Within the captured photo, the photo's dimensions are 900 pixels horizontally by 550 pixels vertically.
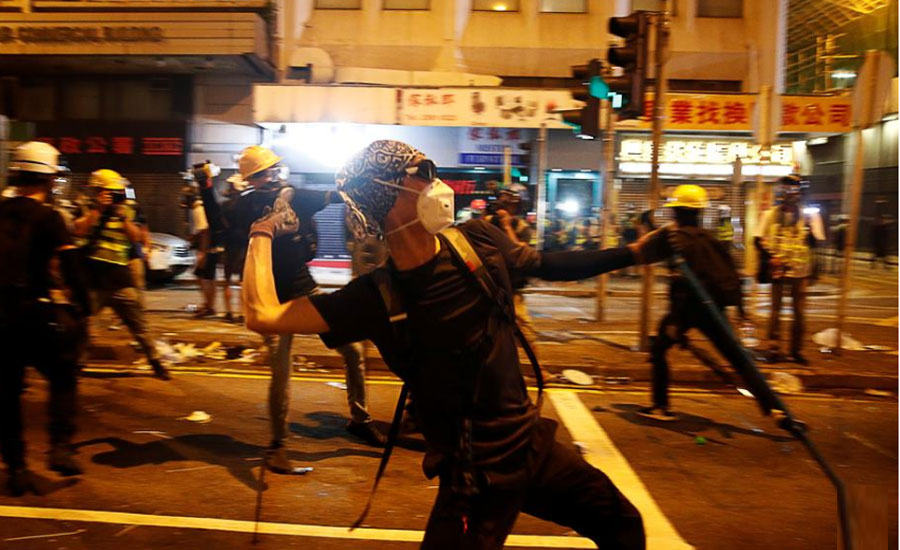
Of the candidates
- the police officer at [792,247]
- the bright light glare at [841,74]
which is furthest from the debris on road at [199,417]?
the bright light glare at [841,74]

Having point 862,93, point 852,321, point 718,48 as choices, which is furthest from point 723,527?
point 718,48

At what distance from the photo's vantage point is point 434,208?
238 centimetres

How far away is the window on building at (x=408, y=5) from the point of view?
2084cm

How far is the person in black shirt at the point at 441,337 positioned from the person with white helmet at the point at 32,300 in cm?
274

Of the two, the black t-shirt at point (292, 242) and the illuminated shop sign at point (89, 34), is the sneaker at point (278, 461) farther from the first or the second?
the illuminated shop sign at point (89, 34)

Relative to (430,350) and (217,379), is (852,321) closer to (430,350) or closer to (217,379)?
(217,379)

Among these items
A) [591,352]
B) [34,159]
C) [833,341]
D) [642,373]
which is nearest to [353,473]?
[34,159]

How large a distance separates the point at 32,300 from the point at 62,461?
1.08m

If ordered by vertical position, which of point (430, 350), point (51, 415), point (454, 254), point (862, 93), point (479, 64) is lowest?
point (51, 415)

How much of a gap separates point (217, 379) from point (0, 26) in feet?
53.6

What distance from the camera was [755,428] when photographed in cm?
665

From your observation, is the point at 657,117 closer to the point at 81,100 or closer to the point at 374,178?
the point at 374,178

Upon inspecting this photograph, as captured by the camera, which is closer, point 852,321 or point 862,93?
point 862,93

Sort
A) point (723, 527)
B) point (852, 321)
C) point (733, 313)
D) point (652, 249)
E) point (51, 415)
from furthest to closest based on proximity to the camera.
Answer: point (852, 321), point (733, 313), point (51, 415), point (723, 527), point (652, 249)
